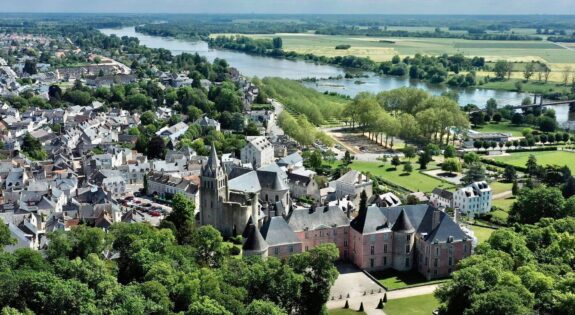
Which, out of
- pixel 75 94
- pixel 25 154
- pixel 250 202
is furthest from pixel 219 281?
pixel 75 94

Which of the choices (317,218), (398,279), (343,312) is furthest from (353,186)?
(343,312)

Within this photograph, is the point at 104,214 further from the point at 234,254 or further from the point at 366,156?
the point at 366,156

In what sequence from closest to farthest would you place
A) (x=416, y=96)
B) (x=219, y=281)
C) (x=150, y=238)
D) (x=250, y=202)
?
1. (x=219, y=281)
2. (x=150, y=238)
3. (x=250, y=202)
4. (x=416, y=96)

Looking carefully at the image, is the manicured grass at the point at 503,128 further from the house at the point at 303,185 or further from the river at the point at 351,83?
the house at the point at 303,185

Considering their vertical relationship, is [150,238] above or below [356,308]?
above

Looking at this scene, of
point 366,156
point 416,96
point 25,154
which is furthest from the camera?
point 416,96

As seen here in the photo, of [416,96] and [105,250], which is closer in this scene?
[105,250]

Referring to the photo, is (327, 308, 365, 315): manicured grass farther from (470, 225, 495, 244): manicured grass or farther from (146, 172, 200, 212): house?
(146, 172, 200, 212): house

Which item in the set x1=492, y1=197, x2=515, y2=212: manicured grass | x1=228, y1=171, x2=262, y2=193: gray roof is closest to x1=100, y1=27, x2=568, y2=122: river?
x1=492, y1=197, x2=515, y2=212: manicured grass
